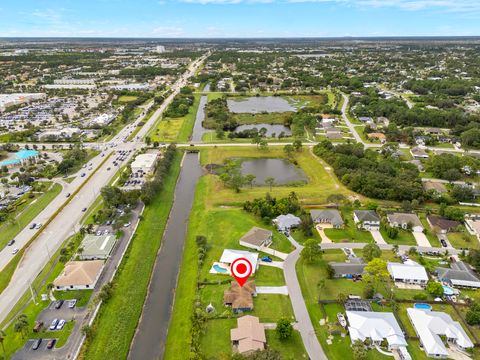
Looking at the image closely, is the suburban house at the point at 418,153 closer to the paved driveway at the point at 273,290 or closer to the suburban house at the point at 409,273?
the suburban house at the point at 409,273

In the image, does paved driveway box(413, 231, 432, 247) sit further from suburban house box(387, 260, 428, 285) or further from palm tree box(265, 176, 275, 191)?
palm tree box(265, 176, 275, 191)

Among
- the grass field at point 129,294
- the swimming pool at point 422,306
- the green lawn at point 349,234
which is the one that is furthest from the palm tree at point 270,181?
the swimming pool at point 422,306

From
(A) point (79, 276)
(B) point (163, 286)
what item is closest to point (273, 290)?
(B) point (163, 286)

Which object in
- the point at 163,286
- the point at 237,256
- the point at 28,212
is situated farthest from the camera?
the point at 28,212

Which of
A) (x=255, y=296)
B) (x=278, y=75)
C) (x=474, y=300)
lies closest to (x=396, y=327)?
(x=474, y=300)

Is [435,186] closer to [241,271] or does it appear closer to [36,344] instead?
[241,271]

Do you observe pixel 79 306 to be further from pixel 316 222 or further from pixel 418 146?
pixel 418 146
